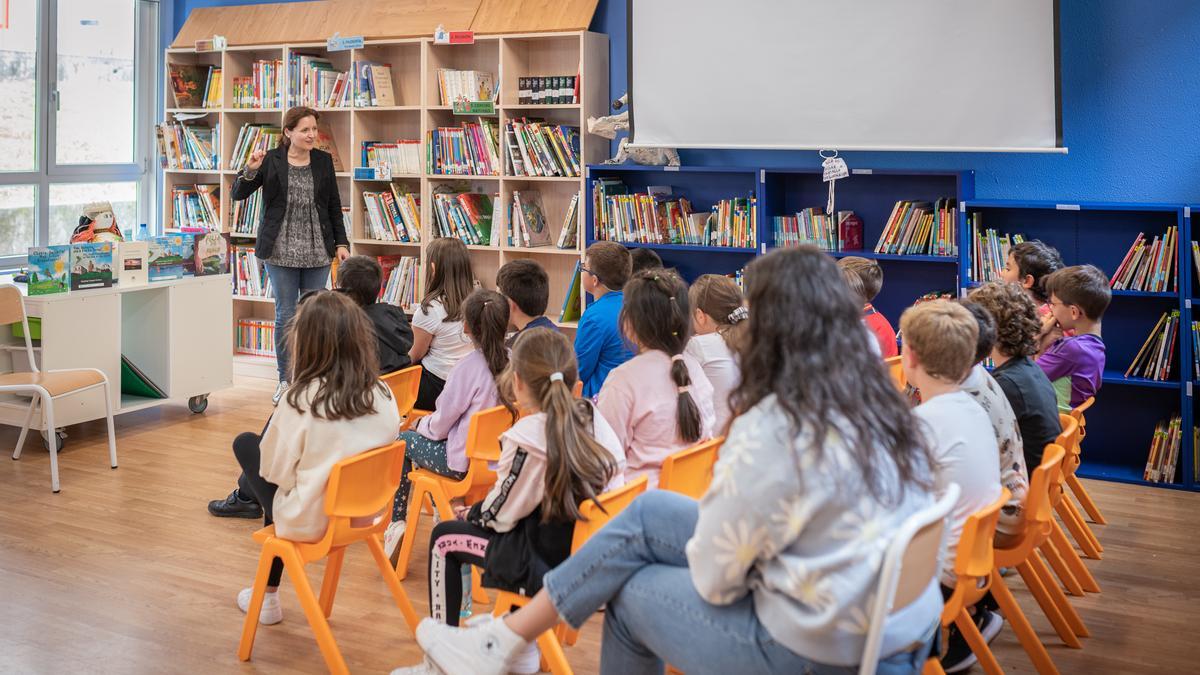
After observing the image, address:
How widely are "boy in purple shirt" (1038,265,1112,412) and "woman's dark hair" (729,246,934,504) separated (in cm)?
244

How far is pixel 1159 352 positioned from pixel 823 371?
3.75 m

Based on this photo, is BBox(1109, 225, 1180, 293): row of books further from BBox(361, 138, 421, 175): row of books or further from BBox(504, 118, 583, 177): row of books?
BBox(361, 138, 421, 175): row of books

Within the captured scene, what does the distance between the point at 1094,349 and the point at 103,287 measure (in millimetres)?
4357

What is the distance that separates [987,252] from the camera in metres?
5.20

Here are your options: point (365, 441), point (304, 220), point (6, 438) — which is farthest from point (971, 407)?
point (6, 438)

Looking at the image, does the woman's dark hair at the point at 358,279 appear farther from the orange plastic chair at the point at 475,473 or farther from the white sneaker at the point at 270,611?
the white sneaker at the point at 270,611

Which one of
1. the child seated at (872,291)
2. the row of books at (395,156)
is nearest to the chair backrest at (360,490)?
the child seated at (872,291)

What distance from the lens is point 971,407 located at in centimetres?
251

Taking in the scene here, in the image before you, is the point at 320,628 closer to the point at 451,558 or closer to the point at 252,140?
the point at 451,558

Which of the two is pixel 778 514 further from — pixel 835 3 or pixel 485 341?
pixel 835 3

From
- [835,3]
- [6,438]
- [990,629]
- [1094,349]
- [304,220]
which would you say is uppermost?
[835,3]

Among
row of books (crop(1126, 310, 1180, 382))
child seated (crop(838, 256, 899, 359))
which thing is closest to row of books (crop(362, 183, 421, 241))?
child seated (crop(838, 256, 899, 359))

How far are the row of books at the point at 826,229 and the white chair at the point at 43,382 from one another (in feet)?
10.6

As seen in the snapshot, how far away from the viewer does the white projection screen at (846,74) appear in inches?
201
